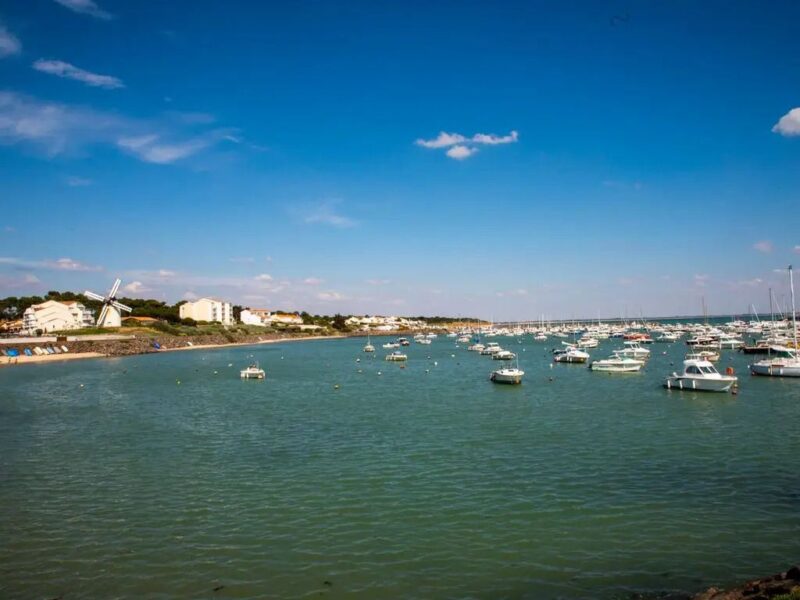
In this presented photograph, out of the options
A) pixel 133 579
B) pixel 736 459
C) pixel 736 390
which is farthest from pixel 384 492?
pixel 736 390

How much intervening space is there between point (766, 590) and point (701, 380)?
139 ft

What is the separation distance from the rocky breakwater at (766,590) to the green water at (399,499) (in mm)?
1370

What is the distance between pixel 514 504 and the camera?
2048cm

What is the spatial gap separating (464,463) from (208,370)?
214 ft

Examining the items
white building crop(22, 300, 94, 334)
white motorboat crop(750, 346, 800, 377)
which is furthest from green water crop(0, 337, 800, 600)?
white building crop(22, 300, 94, 334)

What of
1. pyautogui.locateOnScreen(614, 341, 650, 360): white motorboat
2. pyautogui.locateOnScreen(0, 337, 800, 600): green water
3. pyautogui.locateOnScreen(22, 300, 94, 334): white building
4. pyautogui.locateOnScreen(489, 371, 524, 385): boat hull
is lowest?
pyautogui.locateOnScreen(0, 337, 800, 600): green water

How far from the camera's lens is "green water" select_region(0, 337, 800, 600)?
1505cm

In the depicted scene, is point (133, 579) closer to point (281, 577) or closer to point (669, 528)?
point (281, 577)

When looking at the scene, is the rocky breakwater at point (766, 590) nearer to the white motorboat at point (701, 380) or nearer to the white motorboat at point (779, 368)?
the white motorboat at point (701, 380)

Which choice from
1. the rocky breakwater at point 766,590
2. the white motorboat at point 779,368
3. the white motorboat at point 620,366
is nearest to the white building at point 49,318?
the white motorboat at point 620,366

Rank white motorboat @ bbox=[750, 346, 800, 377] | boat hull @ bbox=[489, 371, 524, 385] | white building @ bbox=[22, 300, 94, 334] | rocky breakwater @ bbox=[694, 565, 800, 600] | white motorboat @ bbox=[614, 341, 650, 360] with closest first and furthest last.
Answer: rocky breakwater @ bbox=[694, 565, 800, 600] < white motorboat @ bbox=[750, 346, 800, 377] < boat hull @ bbox=[489, 371, 524, 385] < white motorboat @ bbox=[614, 341, 650, 360] < white building @ bbox=[22, 300, 94, 334]

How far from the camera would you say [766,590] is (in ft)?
39.1

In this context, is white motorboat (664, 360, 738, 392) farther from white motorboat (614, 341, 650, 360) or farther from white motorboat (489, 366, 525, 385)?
white motorboat (614, 341, 650, 360)

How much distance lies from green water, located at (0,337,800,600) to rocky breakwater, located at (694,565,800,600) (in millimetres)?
1370
